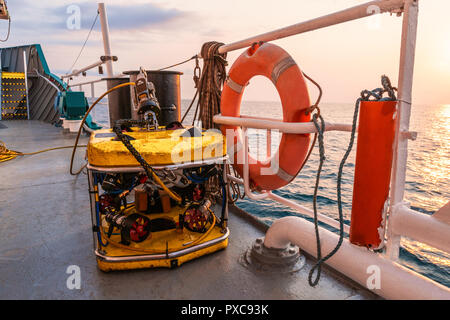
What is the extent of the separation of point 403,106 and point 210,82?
143cm

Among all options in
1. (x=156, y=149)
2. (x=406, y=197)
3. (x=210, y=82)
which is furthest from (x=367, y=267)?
(x=406, y=197)

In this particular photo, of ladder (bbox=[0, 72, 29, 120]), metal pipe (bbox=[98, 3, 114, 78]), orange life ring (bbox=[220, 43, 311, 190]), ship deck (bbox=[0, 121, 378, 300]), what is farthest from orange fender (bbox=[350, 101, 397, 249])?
ladder (bbox=[0, 72, 29, 120])

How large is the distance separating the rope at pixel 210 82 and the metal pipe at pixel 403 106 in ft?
4.45

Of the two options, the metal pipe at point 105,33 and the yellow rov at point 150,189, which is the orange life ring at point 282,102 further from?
the metal pipe at point 105,33

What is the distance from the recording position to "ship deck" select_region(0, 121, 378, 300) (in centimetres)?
131

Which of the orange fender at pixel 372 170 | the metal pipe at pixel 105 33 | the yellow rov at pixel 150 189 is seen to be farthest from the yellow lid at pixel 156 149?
the metal pipe at pixel 105 33

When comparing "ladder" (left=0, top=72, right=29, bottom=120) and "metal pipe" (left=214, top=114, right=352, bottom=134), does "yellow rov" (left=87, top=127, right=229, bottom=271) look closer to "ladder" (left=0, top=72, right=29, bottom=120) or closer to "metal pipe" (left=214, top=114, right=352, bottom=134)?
"metal pipe" (left=214, top=114, right=352, bottom=134)

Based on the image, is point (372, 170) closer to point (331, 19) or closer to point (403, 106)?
point (403, 106)

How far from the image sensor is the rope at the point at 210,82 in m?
2.23
